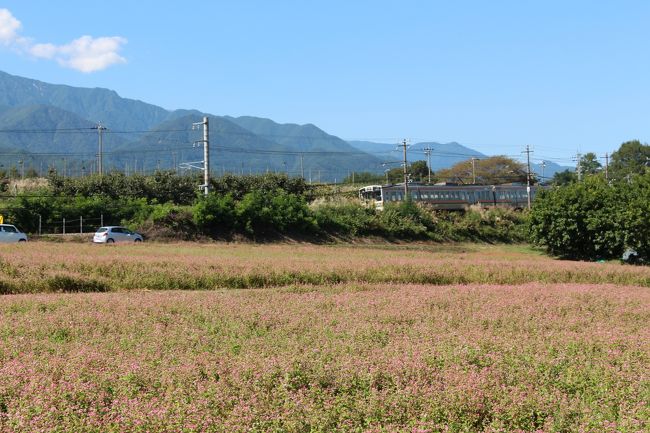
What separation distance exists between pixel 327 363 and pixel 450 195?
7482cm

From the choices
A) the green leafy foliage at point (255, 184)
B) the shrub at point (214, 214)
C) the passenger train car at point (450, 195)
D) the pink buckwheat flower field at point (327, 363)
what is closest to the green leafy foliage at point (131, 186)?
the green leafy foliage at point (255, 184)

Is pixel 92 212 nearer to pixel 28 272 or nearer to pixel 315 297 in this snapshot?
pixel 28 272

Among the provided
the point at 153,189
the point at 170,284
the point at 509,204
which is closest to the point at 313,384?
the point at 170,284

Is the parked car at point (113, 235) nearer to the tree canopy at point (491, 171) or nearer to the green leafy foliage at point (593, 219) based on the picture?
the green leafy foliage at point (593, 219)

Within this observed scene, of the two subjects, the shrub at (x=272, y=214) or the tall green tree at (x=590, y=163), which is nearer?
the shrub at (x=272, y=214)

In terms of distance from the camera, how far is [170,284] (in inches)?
852

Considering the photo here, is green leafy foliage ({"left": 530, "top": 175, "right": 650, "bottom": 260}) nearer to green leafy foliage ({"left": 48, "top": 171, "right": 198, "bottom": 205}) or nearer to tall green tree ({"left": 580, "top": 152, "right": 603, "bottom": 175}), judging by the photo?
green leafy foliage ({"left": 48, "top": 171, "right": 198, "bottom": 205})

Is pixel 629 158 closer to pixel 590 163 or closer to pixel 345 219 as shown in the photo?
pixel 590 163

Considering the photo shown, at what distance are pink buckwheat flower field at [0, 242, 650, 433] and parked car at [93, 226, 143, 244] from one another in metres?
30.0

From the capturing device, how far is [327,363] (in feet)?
28.1

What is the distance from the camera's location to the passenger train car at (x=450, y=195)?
246ft

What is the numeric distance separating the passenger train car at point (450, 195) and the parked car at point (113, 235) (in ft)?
100

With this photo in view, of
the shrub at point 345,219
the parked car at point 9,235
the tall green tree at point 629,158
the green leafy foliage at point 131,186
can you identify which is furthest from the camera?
the tall green tree at point 629,158

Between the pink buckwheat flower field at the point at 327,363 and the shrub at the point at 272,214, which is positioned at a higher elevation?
the shrub at the point at 272,214
